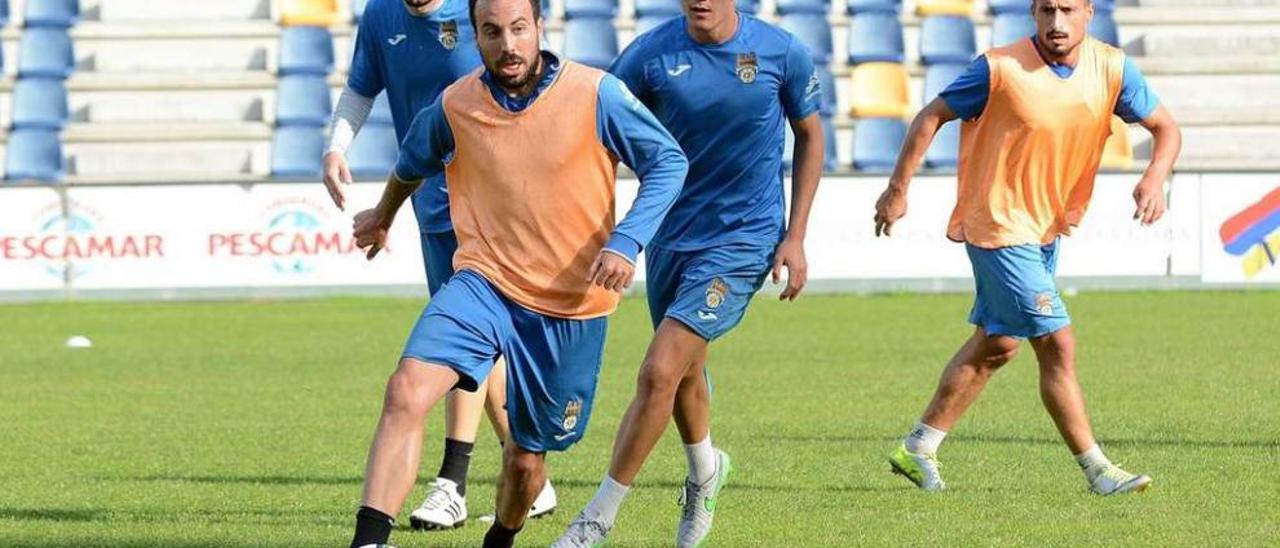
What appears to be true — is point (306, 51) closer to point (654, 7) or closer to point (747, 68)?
point (654, 7)

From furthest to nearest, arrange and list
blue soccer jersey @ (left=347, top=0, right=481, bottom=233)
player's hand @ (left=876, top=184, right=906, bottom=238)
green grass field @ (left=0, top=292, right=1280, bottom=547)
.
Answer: player's hand @ (left=876, top=184, right=906, bottom=238) < blue soccer jersey @ (left=347, top=0, right=481, bottom=233) < green grass field @ (left=0, top=292, right=1280, bottom=547)

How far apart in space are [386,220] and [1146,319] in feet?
39.5

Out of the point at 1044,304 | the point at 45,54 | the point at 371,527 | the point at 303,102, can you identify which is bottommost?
the point at 303,102

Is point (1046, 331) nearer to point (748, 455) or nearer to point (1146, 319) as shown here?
point (748, 455)

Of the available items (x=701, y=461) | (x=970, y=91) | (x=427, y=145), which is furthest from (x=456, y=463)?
(x=970, y=91)

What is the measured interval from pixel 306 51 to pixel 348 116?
1699cm

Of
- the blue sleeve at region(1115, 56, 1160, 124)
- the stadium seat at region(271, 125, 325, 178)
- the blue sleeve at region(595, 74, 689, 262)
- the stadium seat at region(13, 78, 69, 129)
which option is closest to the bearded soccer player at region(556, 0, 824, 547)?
the blue sleeve at region(595, 74, 689, 262)

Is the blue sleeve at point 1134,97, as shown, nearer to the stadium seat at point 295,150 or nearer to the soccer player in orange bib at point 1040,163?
the soccer player in orange bib at point 1040,163

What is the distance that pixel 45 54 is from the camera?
25.1 metres

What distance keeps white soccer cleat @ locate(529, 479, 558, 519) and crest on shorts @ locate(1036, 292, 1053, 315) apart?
1.94 meters

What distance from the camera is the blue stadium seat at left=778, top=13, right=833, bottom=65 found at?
24938mm

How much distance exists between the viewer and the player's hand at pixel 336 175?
758 centimetres

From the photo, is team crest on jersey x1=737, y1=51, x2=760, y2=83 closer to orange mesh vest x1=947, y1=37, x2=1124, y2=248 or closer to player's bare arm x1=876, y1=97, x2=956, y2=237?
player's bare arm x1=876, y1=97, x2=956, y2=237

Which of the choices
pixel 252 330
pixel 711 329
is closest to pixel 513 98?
pixel 711 329
